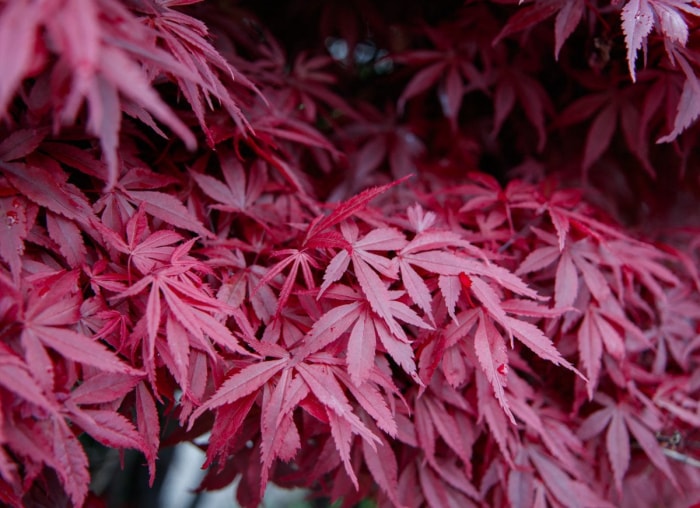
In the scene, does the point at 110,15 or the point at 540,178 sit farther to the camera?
the point at 540,178

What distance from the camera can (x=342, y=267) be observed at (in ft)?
2.36

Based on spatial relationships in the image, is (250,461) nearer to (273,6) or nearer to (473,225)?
(473,225)

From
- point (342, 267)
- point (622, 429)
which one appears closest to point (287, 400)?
point (342, 267)

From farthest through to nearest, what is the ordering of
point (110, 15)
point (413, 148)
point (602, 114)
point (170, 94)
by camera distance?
point (413, 148) → point (602, 114) → point (170, 94) → point (110, 15)

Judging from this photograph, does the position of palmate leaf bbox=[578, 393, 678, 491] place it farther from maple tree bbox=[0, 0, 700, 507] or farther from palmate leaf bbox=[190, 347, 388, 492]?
palmate leaf bbox=[190, 347, 388, 492]

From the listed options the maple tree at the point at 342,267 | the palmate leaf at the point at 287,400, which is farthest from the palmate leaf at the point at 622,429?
the palmate leaf at the point at 287,400

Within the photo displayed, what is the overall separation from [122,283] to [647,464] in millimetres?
943

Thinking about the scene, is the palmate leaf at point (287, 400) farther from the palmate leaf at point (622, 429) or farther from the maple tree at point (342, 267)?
the palmate leaf at point (622, 429)

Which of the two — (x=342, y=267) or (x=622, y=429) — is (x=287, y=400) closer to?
(x=342, y=267)

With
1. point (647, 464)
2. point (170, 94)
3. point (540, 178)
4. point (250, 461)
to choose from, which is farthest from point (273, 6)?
point (647, 464)

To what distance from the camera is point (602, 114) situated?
3.44ft

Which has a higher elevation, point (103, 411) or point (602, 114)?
point (602, 114)

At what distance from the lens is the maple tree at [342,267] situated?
0.62 metres

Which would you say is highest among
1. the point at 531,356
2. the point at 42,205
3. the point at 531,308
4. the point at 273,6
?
the point at 273,6
